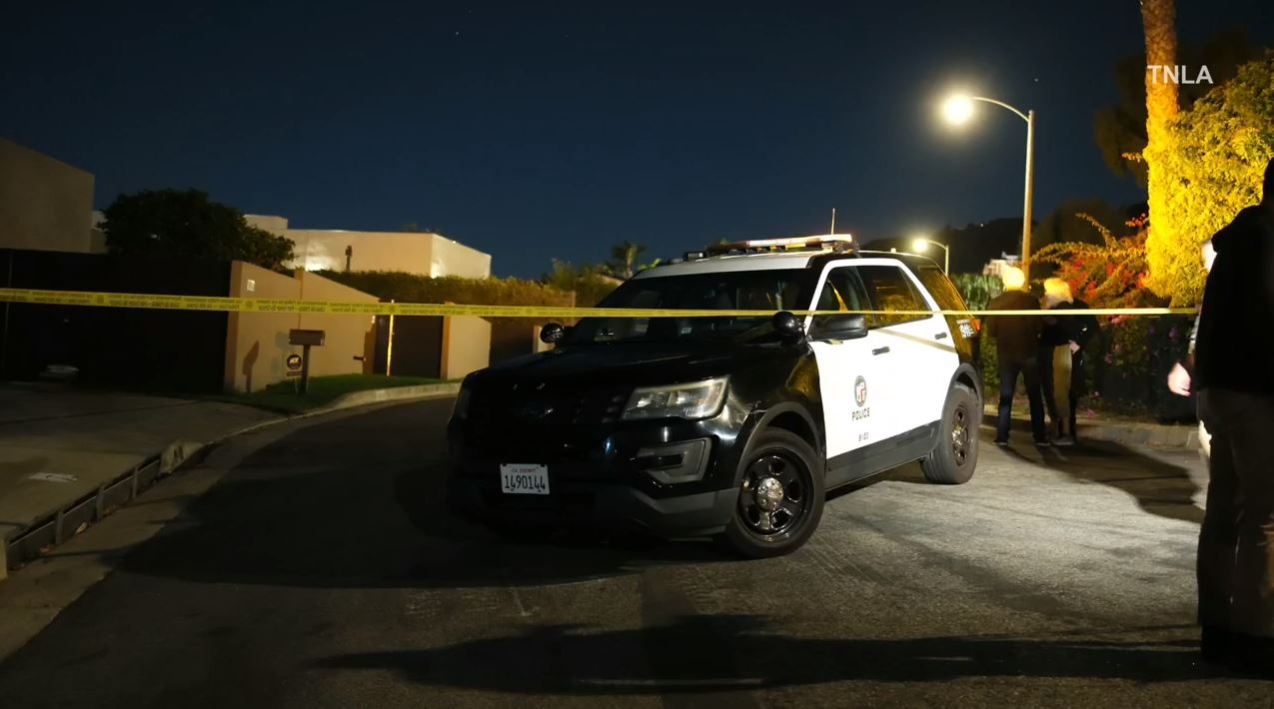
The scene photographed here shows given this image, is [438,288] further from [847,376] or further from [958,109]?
[847,376]

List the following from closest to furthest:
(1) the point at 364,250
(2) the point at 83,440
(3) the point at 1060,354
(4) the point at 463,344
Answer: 1. (2) the point at 83,440
2. (3) the point at 1060,354
3. (4) the point at 463,344
4. (1) the point at 364,250

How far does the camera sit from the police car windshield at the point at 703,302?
6.31 metres

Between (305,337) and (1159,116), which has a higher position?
(1159,116)

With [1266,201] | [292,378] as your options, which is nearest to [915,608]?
[1266,201]

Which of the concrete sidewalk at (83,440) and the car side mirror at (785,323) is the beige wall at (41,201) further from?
the car side mirror at (785,323)

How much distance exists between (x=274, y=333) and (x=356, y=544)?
12601 mm

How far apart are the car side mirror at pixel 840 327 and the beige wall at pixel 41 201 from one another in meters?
20.8

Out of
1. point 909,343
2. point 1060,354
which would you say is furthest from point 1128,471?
point 909,343

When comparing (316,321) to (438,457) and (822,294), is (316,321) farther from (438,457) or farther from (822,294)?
(822,294)

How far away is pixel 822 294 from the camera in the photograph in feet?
21.8

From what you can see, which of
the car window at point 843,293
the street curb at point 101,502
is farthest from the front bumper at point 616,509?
the street curb at point 101,502

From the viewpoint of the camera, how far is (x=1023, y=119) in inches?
816

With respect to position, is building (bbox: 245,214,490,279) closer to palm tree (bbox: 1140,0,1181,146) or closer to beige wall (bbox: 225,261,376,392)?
beige wall (bbox: 225,261,376,392)

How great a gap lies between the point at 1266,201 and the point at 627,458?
286 cm
